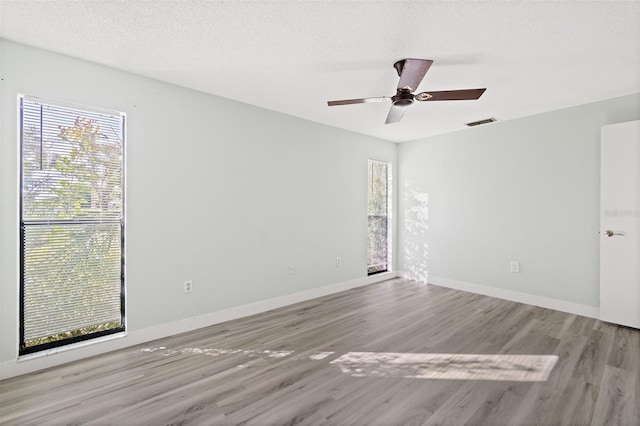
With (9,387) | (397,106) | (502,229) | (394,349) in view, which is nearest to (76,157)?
(9,387)

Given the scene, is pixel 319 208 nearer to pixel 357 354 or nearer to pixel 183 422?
pixel 357 354

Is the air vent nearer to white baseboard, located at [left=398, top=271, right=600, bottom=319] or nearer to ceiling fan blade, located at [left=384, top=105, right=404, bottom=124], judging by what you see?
ceiling fan blade, located at [left=384, top=105, right=404, bottom=124]

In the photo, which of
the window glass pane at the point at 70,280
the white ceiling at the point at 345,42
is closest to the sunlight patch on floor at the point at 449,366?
the window glass pane at the point at 70,280

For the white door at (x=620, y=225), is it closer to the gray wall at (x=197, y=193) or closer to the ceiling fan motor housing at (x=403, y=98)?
the ceiling fan motor housing at (x=403, y=98)

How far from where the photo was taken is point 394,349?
2.66 m

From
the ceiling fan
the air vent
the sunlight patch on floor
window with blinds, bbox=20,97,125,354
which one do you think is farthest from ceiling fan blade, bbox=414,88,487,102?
window with blinds, bbox=20,97,125,354

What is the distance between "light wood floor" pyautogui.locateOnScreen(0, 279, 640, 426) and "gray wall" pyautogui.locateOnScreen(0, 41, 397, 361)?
0.52 metres

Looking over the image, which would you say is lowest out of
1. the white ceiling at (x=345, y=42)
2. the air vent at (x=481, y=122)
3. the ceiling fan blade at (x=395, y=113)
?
the ceiling fan blade at (x=395, y=113)

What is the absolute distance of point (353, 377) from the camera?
222 centimetres

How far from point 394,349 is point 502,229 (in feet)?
8.78

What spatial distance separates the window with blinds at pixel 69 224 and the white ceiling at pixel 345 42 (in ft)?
2.03

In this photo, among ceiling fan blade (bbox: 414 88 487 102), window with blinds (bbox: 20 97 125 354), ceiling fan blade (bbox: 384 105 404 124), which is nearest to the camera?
window with blinds (bbox: 20 97 125 354)

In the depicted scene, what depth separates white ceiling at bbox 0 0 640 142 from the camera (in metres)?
1.86

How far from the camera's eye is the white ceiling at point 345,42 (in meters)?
1.86
